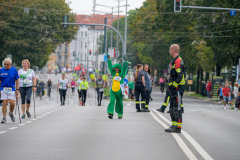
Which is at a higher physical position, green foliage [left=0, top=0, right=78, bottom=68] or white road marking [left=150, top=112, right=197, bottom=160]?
green foliage [left=0, top=0, right=78, bottom=68]

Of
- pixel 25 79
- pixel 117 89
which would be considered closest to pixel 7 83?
pixel 25 79

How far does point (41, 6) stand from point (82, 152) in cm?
5155

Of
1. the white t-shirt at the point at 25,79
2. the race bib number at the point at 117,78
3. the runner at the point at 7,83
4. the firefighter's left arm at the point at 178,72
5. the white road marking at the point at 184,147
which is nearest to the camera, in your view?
the white road marking at the point at 184,147

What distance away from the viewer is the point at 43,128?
39.2 feet

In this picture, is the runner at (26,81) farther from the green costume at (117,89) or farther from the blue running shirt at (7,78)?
the green costume at (117,89)

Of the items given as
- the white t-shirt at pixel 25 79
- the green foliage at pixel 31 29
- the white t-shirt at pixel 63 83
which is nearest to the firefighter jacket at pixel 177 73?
the white t-shirt at pixel 25 79

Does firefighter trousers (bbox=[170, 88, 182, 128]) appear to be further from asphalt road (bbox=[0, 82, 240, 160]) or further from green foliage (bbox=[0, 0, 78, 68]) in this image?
green foliage (bbox=[0, 0, 78, 68])

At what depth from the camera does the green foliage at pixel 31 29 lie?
185 feet

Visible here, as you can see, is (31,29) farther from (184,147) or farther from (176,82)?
(184,147)

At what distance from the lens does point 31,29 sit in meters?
58.1

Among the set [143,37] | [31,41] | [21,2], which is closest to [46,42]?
[31,41]

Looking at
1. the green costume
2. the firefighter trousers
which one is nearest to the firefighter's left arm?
the firefighter trousers

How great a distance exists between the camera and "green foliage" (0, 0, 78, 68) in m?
56.3

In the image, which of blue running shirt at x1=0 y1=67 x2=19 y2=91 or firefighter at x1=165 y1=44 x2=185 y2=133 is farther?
blue running shirt at x1=0 y1=67 x2=19 y2=91
